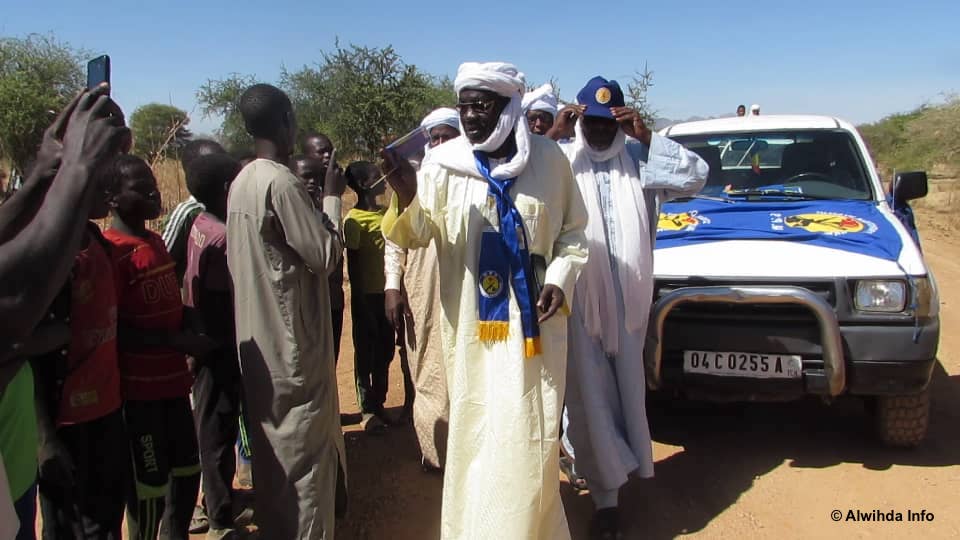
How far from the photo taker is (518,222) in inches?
113

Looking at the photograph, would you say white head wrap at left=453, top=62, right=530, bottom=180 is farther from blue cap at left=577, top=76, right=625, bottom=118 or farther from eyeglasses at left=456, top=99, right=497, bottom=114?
blue cap at left=577, top=76, right=625, bottom=118

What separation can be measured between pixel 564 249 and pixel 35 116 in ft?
85.0

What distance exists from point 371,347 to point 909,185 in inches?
140

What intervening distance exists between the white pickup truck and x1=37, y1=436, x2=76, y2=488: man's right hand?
112 inches

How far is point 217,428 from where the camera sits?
11.2 feet

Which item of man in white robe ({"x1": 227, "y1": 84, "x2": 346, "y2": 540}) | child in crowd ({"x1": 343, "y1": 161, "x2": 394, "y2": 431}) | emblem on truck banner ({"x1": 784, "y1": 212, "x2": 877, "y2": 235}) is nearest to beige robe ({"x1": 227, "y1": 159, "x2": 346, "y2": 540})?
man in white robe ({"x1": 227, "y1": 84, "x2": 346, "y2": 540})

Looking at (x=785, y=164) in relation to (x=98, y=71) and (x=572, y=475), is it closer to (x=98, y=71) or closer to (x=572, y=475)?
(x=572, y=475)

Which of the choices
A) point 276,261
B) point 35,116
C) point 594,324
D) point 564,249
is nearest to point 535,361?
point 564,249

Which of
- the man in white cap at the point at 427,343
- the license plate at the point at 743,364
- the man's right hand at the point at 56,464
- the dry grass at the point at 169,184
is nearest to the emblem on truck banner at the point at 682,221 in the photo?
the license plate at the point at 743,364

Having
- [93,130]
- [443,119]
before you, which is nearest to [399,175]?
[93,130]

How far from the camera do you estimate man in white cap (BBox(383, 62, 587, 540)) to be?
Answer: 284cm

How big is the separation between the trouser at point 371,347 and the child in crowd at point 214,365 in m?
1.34

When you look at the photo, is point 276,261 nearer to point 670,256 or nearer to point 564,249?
point 564,249

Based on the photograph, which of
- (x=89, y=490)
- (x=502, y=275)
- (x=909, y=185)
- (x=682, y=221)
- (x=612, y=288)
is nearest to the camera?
(x=89, y=490)
